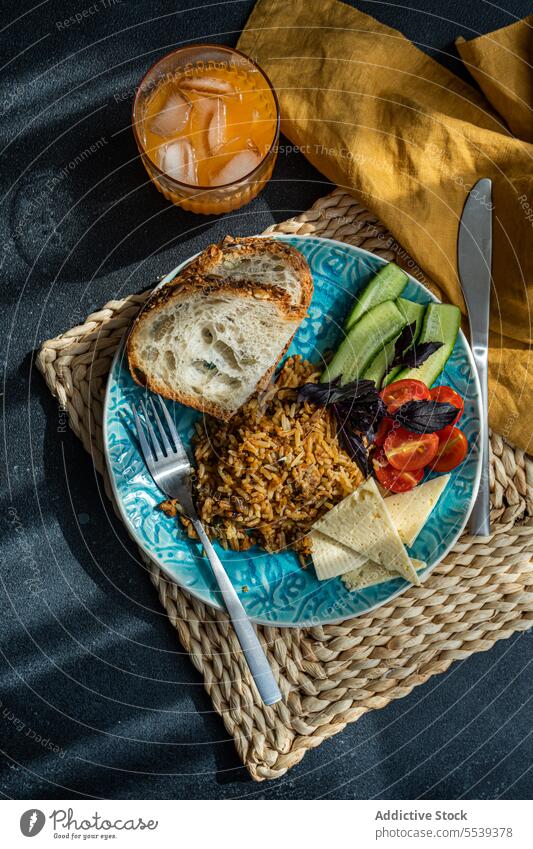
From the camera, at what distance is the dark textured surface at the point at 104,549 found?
195 cm

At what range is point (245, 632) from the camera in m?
1.80

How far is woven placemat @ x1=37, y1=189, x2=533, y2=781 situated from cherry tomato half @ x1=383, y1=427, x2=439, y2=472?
232 mm

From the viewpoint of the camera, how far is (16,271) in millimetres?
2002

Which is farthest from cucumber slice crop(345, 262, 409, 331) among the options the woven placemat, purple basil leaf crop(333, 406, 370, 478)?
purple basil leaf crop(333, 406, 370, 478)

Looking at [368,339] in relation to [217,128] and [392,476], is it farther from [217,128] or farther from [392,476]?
[217,128]

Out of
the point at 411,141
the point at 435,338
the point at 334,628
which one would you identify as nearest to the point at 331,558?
the point at 334,628

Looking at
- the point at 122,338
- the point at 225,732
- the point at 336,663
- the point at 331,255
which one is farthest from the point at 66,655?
the point at 331,255

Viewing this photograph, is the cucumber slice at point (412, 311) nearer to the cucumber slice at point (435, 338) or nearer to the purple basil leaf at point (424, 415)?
the cucumber slice at point (435, 338)

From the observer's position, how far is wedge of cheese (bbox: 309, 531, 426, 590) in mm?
1780

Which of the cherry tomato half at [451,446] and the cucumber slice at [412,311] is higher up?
the cucumber slice at [412,311]

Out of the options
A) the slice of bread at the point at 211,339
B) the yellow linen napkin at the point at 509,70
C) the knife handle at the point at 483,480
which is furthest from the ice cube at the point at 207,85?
the knife handle at the point at 483,480

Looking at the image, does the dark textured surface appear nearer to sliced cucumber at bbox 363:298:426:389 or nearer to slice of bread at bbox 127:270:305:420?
slice of bread at bbox 127:270:305:420

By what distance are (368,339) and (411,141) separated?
1.72 ft

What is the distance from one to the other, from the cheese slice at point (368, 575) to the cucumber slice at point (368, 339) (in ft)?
1.44
